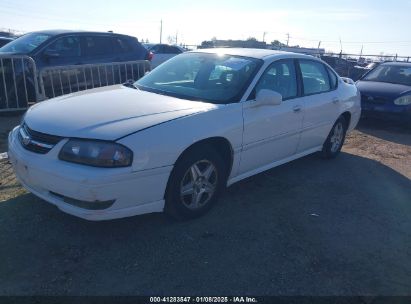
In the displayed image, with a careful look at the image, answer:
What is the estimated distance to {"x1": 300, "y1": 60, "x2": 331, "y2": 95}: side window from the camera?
520 cm

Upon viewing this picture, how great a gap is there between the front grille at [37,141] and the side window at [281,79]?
2.10 m

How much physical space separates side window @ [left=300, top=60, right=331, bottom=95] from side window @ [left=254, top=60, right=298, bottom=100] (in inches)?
10.5

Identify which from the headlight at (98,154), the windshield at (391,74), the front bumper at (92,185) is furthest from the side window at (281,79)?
the windshield at (391,74)

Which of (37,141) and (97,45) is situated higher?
(97,45)

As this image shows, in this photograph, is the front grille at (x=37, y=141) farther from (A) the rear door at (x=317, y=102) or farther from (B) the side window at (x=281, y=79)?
(A) the rear door at (x=317, y=102)

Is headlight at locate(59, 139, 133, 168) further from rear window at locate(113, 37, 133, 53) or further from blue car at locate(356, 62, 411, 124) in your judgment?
blue car at locate(356, 62, 411, 124)

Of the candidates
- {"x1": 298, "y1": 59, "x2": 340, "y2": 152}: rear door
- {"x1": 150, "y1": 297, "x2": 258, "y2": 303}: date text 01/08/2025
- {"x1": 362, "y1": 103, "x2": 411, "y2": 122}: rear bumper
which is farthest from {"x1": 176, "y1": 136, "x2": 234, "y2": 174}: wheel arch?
{"x1": 362, "y1": 103, "x2": 411, "y2": 122}: rear bumper

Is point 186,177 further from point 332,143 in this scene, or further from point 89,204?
point 332,143

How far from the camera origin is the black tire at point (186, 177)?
11.5 feet

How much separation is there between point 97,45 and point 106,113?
18.3 feet

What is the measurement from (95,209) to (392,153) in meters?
5.63

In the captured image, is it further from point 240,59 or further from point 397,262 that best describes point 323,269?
point 240,59

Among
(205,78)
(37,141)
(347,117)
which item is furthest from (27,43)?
(347,117)

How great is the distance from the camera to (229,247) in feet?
11.3
